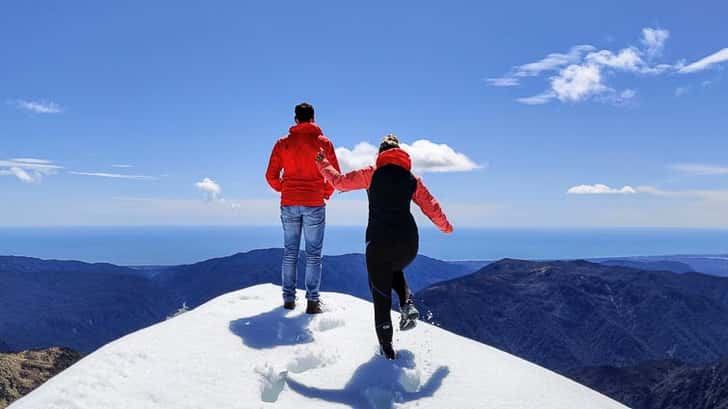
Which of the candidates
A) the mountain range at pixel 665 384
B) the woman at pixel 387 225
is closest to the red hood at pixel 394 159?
the woman at pixel 387 225

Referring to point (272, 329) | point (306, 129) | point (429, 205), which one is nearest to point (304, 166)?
point (306, 129)

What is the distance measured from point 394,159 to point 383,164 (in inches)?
7.5

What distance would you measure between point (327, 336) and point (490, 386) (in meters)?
2.78

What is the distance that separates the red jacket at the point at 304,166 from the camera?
8859mm

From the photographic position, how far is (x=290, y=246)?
29.9 ft

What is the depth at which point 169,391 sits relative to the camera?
5.45 meters

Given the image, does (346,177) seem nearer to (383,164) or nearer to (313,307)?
(383,164)

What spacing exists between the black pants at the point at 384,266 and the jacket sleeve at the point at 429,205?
2.41 ft

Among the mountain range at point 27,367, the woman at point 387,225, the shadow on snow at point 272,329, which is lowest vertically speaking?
the mountain range at point 27,367

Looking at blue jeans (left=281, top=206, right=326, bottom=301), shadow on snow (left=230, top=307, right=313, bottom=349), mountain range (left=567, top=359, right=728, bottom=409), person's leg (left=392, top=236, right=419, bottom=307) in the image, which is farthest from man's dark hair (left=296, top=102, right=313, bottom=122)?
mountain range (left=567, top=359, right=728, bottom=409)

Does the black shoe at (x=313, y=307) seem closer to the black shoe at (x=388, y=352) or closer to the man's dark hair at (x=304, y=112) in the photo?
the black shoe at (x=388, y=352)

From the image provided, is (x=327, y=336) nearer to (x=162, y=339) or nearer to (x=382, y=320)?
(x=382, y=320)

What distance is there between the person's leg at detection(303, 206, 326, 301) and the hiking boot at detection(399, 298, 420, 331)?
1.81m

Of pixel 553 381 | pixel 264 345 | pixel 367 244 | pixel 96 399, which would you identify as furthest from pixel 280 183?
pixel 553 381
